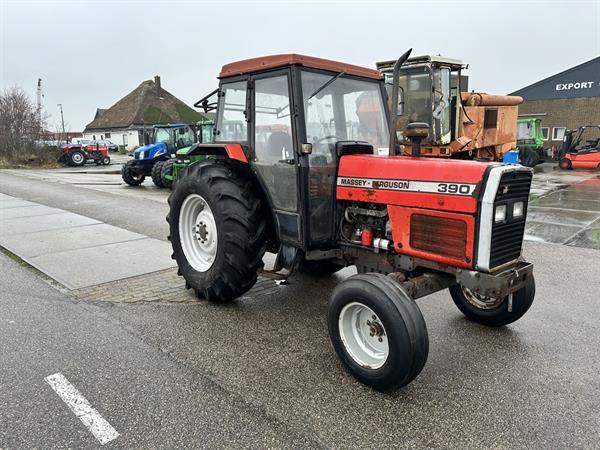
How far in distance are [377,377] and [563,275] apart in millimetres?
3639

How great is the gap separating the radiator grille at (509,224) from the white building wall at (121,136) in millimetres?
40019

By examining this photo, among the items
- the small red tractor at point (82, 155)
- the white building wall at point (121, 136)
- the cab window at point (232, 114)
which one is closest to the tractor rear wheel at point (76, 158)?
the small red tractor at point (82, 155)

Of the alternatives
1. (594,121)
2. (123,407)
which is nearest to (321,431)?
(123,407)

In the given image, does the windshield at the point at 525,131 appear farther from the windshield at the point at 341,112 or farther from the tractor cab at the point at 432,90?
the windshield at the point at 341,112

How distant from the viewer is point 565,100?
25906 millimetres

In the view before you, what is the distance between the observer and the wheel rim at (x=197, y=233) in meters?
4.46

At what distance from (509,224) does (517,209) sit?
0.13 m

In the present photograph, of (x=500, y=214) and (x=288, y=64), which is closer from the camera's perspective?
(x=500, y=214)

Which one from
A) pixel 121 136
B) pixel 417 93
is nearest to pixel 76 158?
pixel 121 136

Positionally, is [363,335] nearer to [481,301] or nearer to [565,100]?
[481,301]


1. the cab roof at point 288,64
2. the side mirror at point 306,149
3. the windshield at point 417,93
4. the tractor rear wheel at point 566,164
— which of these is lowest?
the tractor rear wheel at point 566,164

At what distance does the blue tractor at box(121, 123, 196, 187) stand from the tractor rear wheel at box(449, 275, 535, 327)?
40.6 feet

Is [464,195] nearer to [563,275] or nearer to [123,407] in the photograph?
[123,407]

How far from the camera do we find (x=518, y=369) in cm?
316
